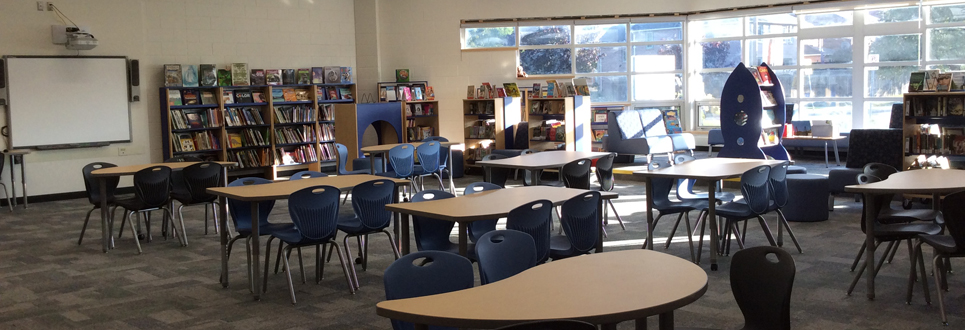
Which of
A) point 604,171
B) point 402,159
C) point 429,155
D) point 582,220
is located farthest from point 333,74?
point 582,220

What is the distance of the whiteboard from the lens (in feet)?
35.3

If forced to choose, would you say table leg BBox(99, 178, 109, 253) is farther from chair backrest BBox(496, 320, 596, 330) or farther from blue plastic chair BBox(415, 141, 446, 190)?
chair backrest BBox(496, 320, 596, 330)

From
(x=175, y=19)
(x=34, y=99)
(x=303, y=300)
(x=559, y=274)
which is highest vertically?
(x=175, y=19)

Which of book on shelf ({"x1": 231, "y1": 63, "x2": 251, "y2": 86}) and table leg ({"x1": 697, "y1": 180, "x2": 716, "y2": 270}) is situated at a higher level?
book on shelf ({"x1": 231, "y1": 63, "x2": 251, "y2": 86})

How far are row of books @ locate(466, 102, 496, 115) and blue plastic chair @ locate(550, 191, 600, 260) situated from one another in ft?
25.9

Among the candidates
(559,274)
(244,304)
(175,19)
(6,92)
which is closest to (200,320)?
(244,304)

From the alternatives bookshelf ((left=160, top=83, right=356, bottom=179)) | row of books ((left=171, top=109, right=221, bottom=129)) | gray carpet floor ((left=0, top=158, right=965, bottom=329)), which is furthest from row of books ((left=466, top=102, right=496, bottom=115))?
gray carpet floor ((left=0, top=158, right=965, bottom=329))

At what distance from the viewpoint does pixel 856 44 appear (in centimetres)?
1346

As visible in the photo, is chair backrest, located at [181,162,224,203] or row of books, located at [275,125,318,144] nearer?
chair backrest, located at [181,162,224,203]

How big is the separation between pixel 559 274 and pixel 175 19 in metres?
10.6

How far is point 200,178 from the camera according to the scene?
779 centimetres

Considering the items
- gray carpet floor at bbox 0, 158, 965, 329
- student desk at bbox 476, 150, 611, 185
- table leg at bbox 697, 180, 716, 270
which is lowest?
gray carpet floor at bbox 0, 158, 965, 329

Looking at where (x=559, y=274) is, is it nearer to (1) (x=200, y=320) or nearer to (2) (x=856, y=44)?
(1) (x=200, y=320)

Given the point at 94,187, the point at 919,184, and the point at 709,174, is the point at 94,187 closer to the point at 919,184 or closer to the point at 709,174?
the point at 709,174
